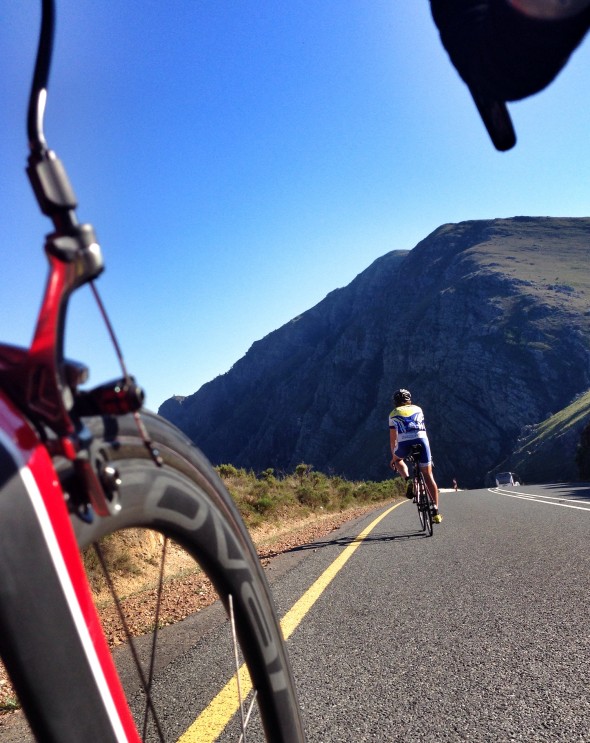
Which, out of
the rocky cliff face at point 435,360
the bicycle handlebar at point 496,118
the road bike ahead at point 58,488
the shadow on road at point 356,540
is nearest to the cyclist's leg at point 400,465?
the shadow on road at point 356,540

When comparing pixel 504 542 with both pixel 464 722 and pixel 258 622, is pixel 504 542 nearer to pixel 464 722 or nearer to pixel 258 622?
pixel 464 722

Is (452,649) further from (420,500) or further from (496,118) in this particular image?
(420,500)

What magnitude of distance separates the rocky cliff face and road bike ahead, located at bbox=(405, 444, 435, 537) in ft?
231

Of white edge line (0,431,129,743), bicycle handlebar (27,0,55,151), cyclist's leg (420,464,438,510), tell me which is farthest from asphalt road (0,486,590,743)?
bicycle handlebar (27,0,55,151)

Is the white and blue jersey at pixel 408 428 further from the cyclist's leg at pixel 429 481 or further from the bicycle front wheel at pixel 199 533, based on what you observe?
the bicycle front wheel at pixel 199 533

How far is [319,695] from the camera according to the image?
240cm

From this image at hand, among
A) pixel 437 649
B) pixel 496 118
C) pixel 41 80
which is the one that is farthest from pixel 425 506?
pixel 41 80

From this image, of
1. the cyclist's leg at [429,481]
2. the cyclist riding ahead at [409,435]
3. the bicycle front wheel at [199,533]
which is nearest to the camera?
the bicycle front wheel at [199,533]

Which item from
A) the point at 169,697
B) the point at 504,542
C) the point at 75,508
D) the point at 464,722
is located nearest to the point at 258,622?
the point at 75,508

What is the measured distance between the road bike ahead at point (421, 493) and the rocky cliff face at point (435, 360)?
70.5 m

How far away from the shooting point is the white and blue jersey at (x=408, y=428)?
24.0 feet

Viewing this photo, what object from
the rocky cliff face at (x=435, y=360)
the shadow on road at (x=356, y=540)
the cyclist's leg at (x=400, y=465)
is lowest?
the rocky cliff face at (x=435, y=360)

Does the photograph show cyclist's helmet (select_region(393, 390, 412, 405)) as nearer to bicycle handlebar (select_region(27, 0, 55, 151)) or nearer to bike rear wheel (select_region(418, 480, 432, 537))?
bike rear wheel (select_region(418, 480, 432, 537))

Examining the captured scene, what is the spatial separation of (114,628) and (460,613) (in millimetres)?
2272
